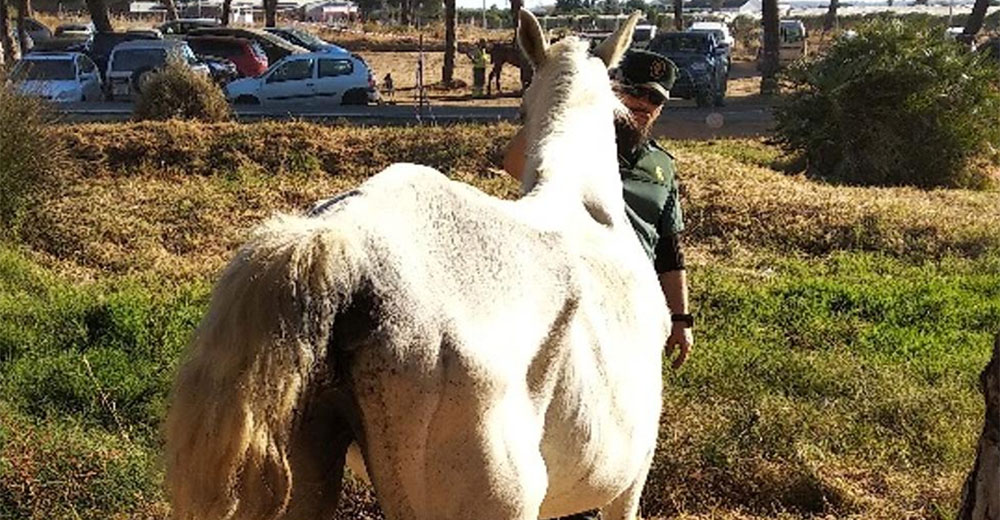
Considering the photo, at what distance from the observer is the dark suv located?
2697cm

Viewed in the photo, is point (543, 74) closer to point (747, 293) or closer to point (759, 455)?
point (759, 455)

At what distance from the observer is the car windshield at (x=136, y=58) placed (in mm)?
26109

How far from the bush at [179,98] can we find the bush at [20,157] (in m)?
5.53

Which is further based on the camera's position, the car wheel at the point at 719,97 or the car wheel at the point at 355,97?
the car wheel at the point at 719,97

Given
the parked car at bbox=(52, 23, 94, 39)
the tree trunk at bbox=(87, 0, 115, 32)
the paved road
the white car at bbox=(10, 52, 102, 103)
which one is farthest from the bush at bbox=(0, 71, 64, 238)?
the parked car at bbox=(52, 23, 94, 39)

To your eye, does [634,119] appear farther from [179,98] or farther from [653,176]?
[179,98]

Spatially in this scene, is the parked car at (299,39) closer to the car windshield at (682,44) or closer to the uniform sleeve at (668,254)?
the car windshield at (682,44)

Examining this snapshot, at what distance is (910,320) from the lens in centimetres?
841

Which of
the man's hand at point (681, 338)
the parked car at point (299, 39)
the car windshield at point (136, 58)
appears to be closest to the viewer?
the man's hand at point (681, 338)

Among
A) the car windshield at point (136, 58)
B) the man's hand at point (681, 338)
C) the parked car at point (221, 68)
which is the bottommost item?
the parked car at point (221, 68)

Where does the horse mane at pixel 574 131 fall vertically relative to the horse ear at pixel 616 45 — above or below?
below

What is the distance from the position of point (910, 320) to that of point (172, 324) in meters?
4.89

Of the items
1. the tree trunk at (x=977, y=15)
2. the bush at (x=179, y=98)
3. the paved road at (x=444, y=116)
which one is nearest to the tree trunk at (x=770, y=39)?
the paved road at (x=444, y=116)

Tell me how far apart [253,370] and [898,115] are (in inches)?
624
